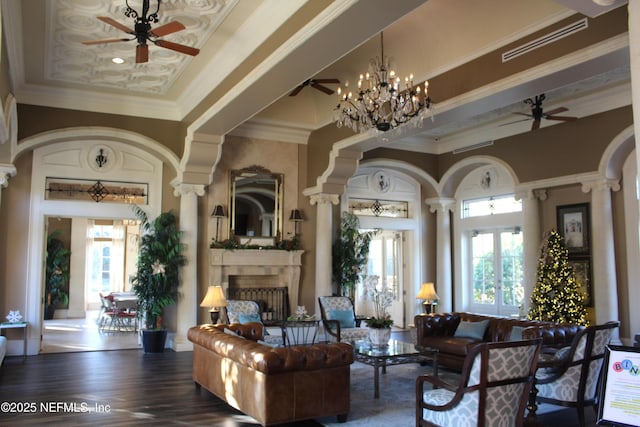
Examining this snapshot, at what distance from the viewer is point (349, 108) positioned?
21.9ft

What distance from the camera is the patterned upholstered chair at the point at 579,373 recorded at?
199 inches

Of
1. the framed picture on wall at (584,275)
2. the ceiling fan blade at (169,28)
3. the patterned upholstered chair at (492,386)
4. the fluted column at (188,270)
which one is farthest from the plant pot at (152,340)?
the framed picture on wall at (584,275)

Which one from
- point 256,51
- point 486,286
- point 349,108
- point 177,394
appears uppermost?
point 256,51

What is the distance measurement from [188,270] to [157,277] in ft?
1.86

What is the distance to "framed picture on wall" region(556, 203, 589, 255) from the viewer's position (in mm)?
9281

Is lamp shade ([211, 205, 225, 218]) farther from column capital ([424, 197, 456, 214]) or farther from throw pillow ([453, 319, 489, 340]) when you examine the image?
column capital ([424, 197, 456, 214])

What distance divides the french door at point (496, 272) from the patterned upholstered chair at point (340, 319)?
141 inches

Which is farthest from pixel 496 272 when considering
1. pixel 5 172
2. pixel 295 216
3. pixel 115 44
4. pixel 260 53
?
pixel 5 172

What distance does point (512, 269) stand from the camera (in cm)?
1106

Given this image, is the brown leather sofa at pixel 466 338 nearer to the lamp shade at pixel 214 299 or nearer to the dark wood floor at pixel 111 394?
the dark wood floor at pixel 111 394

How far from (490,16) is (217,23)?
10.4 ft

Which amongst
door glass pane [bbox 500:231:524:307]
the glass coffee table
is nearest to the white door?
door glass pane [bbox 500:231:524:307]

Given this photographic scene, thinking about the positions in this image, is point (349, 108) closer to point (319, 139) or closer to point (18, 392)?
point (319, 139)

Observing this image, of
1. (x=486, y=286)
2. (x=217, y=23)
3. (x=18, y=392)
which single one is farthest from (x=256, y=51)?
(x=486, y=286)
